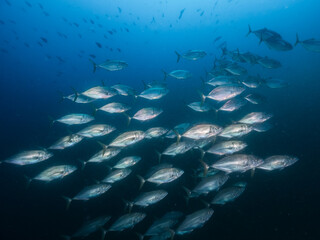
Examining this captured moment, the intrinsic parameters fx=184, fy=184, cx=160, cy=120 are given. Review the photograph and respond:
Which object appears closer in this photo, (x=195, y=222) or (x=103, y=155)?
(x=195, y=222)

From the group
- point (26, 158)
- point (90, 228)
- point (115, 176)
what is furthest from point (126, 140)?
point (26, 158)

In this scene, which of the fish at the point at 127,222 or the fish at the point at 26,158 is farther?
the fish at the point at 26,158

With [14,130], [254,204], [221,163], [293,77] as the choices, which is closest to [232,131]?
[221,163]

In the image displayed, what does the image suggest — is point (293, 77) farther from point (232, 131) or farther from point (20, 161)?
point (20, 161)

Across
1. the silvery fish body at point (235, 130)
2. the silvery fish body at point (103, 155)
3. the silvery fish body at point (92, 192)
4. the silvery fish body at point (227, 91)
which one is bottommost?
the silvery fish body at point (92, 192)

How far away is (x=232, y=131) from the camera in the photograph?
194 inches

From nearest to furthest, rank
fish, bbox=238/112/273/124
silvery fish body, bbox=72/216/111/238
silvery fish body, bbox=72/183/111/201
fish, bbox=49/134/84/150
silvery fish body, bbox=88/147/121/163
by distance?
silvery fish body, bbox=72/216/111/238 < silvery fish body, bbox=72/183/111/201 < silvery fish body, bbox=88/147/121/163 < fish, bbox=238/112/273/124 < fish, bbox=49/134/84/150

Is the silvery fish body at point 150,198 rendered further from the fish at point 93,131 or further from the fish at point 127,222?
the fish at point 93,131

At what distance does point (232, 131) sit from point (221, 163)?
1.04 metres

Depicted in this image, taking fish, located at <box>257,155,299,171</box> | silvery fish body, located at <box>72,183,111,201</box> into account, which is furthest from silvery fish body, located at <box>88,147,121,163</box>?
fish, located at <box>257,155,299,171</box>

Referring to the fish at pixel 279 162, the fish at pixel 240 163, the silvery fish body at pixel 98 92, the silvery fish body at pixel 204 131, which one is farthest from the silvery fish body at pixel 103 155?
the fish at pixel 279 162

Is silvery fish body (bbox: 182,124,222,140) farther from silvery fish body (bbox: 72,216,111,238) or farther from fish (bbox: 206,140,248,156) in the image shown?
silvery fish body (bbox: 72,216,111,238)

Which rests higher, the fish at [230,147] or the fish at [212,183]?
the fish at [230,147]

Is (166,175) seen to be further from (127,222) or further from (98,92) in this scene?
(98,92)
